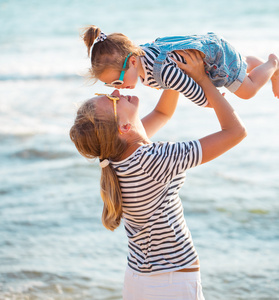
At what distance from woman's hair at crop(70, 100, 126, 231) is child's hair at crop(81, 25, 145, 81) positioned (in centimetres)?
36

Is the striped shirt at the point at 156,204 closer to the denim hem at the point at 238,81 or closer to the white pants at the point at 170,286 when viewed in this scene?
the white pants at the point at 170,286

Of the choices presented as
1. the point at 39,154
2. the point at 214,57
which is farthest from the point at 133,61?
the point at 39,154

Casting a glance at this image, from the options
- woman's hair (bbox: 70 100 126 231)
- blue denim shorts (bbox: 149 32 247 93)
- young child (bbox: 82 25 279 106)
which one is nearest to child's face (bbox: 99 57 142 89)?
young child (bbox: 82 25 279 106)

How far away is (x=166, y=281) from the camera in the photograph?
2.40m

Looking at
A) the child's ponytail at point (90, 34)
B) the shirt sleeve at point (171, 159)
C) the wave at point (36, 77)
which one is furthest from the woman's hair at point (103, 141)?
the wave at point (36, 77)

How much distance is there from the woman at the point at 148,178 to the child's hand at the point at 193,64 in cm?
1

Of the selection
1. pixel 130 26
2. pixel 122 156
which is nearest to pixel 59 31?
pixel 130 26

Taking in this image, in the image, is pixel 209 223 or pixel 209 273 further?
pixel 209 223

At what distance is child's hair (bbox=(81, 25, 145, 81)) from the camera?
2.60 meters

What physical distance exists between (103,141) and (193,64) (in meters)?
0.65

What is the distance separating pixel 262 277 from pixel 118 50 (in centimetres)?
254

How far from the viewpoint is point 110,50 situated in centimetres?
261

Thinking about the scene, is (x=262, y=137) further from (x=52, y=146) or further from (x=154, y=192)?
(x=154, y=192)

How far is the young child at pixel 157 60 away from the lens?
257 centimetres
